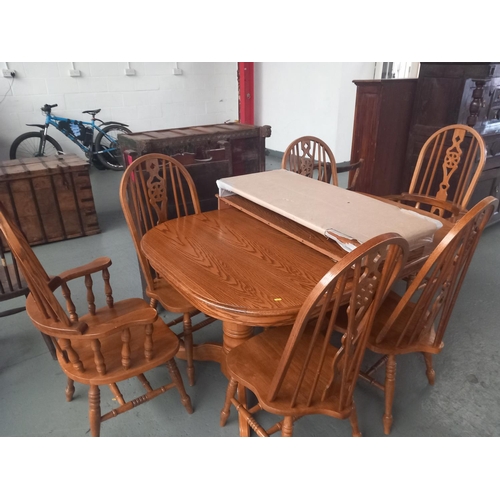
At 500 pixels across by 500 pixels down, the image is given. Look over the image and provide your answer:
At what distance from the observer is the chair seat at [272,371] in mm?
1141

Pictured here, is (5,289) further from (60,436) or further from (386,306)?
(386,306)

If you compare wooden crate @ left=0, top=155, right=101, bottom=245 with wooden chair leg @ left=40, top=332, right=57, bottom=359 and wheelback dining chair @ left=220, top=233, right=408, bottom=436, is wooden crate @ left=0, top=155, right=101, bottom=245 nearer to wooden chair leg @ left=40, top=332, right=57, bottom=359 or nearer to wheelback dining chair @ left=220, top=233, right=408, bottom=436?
wooden chair leg @ left=40, top=332, right=57, bottom=359

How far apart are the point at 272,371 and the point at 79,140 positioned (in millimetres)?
4739

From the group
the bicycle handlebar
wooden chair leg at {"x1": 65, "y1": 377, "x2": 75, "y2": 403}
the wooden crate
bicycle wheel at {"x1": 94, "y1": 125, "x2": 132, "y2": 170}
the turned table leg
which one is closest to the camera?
the turned table leg

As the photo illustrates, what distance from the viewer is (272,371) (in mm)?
1259

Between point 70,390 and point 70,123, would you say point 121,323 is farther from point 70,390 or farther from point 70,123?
point 70,123

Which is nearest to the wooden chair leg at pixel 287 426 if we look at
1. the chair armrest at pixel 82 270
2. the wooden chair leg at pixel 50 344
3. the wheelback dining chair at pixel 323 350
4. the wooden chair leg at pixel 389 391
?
the wheelback dining chair at pixel 323 350

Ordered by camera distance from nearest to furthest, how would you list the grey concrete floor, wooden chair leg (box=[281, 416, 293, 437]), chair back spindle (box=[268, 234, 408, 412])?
chair back spindle (box=[268, 234, 408, 412])
wooden chair leg (box=[281, 416, 293, 437])
the grey concrete floor

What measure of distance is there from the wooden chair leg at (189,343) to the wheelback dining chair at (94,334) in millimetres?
161

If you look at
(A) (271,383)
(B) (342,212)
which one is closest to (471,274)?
(B) (342,212)

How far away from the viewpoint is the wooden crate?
3.00 meters

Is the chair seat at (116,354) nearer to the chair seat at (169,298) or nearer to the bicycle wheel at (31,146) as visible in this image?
the chair seat at (169,298)

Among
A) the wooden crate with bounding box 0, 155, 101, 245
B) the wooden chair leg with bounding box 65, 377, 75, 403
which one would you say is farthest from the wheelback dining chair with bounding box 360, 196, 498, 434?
the wooden crate with bounding box 0, 155, 101, 245

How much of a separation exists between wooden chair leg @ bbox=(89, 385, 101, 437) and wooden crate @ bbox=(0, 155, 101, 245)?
2.19 meters
